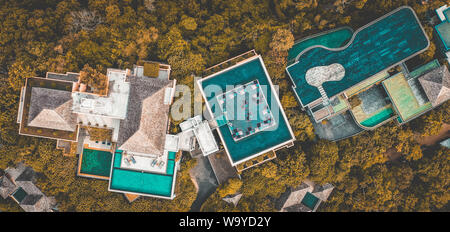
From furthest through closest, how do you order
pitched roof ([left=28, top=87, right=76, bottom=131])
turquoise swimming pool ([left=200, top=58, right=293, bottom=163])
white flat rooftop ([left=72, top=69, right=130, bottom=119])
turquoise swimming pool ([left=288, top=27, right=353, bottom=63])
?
1. turquoise swimming pool ([left=288, top=27, right=353, bottom=63])
2. turquoise swimming pool ([left=200, top=58, right=293, bottom=163])
3. white flat rooftop ([left=72, top=69, right=130, bottom=119])
4. pitched roof ([left=28, top=87, right=76, bottom=131])

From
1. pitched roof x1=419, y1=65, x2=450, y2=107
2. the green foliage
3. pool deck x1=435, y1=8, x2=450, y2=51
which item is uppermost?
pool deck x1=435, y1=8, x2=450, y2=51

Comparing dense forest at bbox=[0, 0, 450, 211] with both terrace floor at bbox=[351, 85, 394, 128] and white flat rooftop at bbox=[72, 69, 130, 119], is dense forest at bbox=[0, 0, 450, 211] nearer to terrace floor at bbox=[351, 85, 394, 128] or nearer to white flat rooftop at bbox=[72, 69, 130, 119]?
terrace floor at bbox=[351, 85, 394, 128]

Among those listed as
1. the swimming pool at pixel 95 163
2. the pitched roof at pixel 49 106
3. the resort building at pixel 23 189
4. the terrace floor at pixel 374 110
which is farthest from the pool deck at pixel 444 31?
the resort building at pixel 23 189

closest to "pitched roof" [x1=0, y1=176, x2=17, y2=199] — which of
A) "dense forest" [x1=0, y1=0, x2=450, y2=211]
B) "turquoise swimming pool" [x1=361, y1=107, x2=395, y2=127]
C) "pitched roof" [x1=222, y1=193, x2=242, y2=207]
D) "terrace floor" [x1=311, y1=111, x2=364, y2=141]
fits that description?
"dense forest" [x1=0, y1=0, x2=450, y2=211]

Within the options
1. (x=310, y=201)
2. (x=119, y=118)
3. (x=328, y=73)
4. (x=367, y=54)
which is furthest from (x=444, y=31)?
(x=119, y=118)

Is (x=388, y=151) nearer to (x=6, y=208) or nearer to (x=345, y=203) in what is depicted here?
(x=345, y=203)

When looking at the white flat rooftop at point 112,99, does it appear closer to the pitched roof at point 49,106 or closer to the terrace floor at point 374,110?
the pitched roof at point 49,106

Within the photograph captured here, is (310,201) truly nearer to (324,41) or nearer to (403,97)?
(403,97)
